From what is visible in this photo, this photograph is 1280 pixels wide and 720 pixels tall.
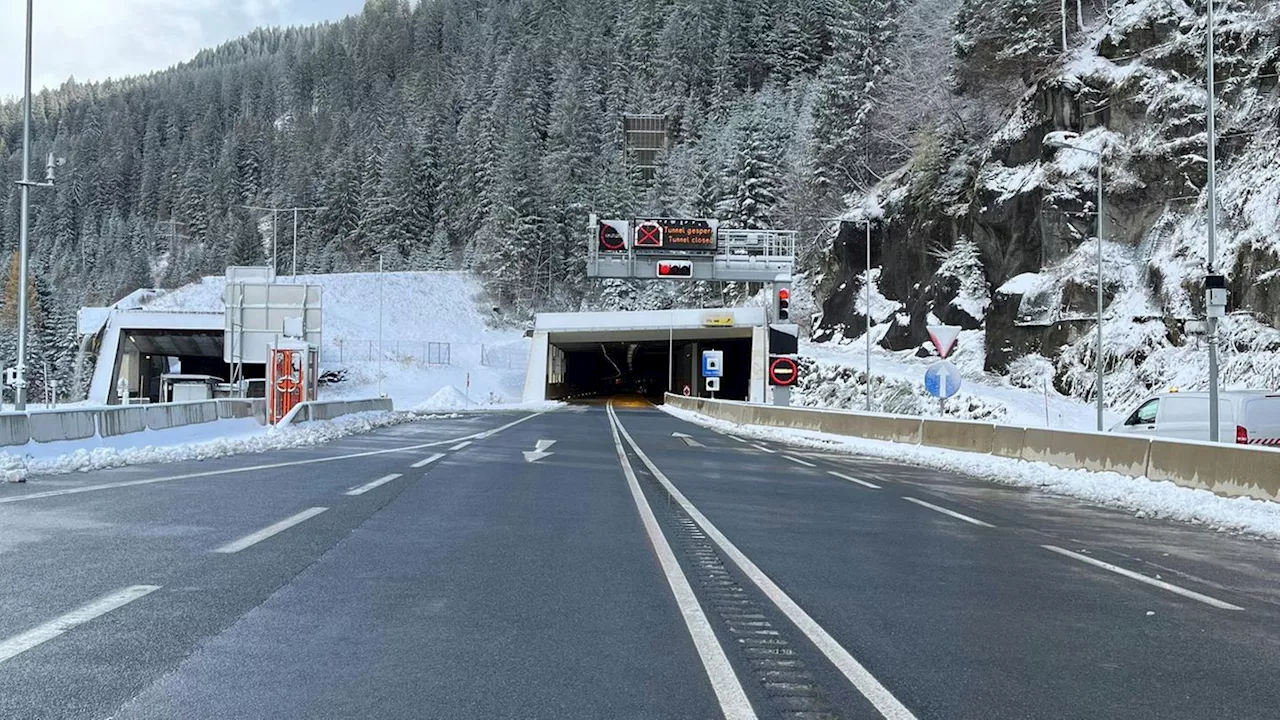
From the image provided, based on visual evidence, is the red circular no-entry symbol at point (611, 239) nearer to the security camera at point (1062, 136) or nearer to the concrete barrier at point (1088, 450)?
the security camera at point (1062, 136)

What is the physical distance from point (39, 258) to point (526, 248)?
304 feet

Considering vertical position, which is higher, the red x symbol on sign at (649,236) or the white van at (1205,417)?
the red x symbol on sign at (649,236)

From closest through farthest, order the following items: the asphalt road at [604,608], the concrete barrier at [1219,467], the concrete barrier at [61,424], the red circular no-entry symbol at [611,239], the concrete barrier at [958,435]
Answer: the asphalt road at [604,608] → the concrete barrier at [1219,467] → the concrete barrier at [61,424] → the concrete barrier at [958,435] → the red circular no-entry symbol at [611,239]

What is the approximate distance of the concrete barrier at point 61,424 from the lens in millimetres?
15508

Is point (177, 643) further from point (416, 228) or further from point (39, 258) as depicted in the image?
point (39, 258)

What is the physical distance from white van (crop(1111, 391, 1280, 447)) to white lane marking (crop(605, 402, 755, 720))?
13842mm

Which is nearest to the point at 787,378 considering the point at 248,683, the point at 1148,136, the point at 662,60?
the point at 1148,136

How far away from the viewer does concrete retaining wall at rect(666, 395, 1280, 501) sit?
504 inches

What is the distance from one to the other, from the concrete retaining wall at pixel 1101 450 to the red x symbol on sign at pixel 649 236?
797 inches

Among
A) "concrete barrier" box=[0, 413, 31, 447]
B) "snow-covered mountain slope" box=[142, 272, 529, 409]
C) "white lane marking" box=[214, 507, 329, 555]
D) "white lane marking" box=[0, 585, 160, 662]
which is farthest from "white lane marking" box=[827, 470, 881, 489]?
"snow-covered mountain slope" box=[142, 272, 529, 409]

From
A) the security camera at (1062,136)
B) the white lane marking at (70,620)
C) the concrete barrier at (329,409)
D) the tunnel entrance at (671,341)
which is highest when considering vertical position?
the security camera at (1062,136)

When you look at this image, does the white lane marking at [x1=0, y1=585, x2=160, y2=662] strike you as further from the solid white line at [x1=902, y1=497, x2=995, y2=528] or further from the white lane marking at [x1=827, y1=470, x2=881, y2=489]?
the white lane marking at [x1=827, y1=470, x2=881, y2=489]

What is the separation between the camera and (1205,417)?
65.9 feet

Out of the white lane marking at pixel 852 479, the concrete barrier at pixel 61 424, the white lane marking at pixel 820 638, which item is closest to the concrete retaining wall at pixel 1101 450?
the white lane marking at pixel 852 479
